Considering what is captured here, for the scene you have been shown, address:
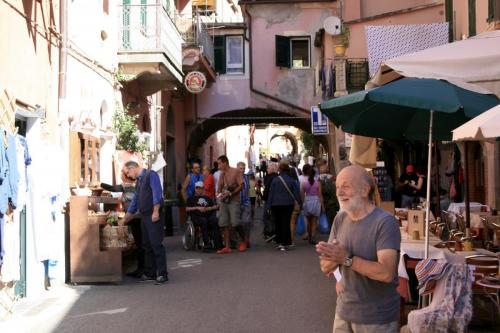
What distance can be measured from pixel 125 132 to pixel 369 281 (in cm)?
1173

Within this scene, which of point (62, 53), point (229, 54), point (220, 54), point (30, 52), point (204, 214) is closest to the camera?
point (30, 52)

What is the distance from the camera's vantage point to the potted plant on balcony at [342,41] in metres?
21.3

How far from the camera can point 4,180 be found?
7758mm

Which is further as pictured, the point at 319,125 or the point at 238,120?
the point at 238,120

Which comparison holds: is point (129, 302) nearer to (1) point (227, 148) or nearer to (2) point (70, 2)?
(2) point (70, 2)

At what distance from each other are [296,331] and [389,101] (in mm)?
2647

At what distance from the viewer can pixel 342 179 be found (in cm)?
398

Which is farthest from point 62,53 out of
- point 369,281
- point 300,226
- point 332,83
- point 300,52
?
point 300,52

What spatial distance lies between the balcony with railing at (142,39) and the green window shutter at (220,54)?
1223 cm

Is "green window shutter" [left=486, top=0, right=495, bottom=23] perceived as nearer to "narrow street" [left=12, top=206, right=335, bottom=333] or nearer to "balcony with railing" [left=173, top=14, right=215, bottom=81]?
"narrow street" [left=12, top=206, right=335, bottom=333]

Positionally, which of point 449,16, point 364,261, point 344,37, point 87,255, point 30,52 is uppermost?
point 344,37

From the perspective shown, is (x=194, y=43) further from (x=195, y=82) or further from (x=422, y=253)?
(x=422, y=253)

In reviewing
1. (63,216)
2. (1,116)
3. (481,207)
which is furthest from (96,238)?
(481,207)

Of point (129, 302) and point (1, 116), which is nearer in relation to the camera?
point (1, 116)
